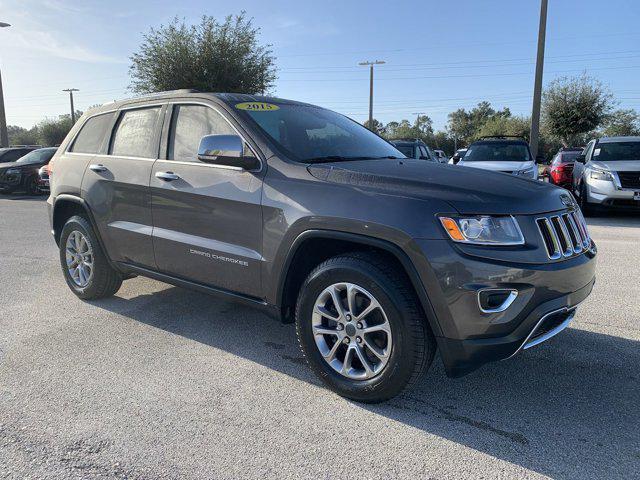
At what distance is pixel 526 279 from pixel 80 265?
395 centimetres

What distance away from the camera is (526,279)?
2480 millimetres

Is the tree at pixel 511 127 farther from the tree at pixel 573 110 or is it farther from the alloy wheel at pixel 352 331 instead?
the alloy wheel at pixel 352 331

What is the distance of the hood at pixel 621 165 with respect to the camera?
9.32m

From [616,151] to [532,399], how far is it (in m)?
9.29

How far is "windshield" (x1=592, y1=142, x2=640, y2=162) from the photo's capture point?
400 inches

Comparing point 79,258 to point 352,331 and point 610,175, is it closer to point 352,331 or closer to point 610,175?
point 352,331

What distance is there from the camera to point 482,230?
2.51 m

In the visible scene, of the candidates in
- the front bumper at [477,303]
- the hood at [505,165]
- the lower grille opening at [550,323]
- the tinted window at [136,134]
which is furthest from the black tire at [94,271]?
the hood at [505,165]

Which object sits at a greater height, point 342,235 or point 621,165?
point 621,165

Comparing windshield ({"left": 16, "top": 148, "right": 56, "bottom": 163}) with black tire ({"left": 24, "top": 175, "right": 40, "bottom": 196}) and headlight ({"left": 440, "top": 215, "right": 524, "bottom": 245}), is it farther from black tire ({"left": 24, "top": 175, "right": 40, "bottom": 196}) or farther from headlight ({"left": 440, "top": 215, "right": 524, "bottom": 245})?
headlight ({"left": 440, "top": 215, "right": 524, "bottom": 245})

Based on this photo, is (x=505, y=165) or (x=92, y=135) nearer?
(x=92, y=135)

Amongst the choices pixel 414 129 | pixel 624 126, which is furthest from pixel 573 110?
pixel 414 129

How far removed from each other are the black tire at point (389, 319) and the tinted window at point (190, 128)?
1.37 meters

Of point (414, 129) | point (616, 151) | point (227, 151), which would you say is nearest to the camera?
point (227, 151)
